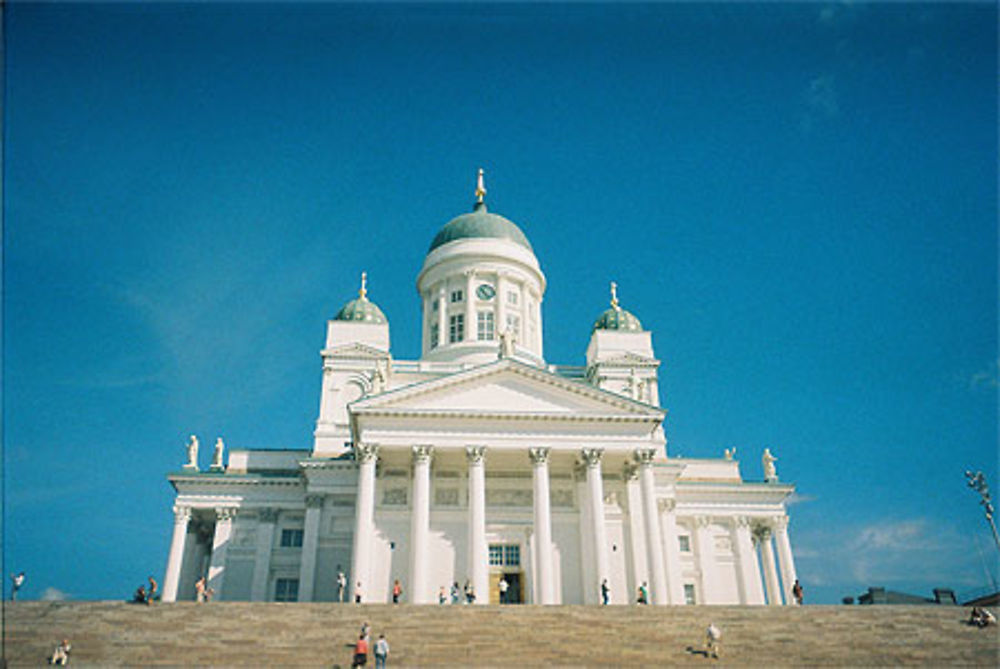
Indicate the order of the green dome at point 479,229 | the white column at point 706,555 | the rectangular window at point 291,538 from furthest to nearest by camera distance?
the green dome at point 479,229, the white column at point 706,555, the rectangular window at point 291,538

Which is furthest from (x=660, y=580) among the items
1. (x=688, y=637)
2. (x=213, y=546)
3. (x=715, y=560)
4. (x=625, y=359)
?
(x=213, y=546)

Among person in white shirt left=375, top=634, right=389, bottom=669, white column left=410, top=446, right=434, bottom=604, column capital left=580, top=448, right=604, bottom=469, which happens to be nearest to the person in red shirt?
person in white shirt left=375, top=634, right=389, bottom=669

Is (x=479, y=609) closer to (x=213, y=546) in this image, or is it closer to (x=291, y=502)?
(x=291, y=502)

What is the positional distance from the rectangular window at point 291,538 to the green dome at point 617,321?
21.4 m

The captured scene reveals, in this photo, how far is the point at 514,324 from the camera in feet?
155

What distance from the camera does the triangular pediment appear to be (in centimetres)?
3256

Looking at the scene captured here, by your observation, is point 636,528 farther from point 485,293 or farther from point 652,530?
point 485,293

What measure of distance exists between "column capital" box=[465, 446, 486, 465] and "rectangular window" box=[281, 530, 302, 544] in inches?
464

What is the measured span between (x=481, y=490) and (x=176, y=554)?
16647 mm

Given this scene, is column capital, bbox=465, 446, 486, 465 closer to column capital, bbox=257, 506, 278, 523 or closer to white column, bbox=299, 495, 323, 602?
white column, bbox=299, 495, 323, 602

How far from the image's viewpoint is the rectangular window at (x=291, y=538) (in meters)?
37.9

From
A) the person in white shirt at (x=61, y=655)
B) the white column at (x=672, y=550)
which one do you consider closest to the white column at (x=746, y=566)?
the white column at (x=672, y=550)

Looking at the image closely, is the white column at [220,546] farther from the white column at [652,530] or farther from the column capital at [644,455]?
the column capital at [644,455]

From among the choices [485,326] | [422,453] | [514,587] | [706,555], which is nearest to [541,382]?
[422,453]
